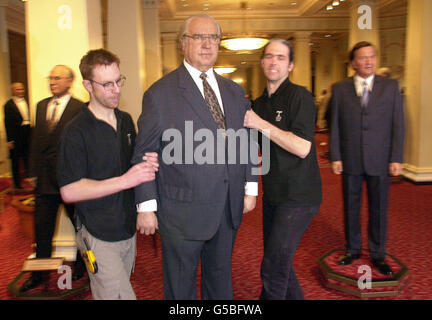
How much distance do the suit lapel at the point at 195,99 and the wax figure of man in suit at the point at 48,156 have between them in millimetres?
1562

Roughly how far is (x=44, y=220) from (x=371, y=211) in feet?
8.87

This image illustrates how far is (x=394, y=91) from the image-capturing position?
3.22 metres

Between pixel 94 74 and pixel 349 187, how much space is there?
238 centimetres

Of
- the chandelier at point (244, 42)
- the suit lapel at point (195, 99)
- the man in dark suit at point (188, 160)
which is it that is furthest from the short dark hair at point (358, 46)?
the chandelier at point (244, 42)

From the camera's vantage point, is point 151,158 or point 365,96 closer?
point 151,158

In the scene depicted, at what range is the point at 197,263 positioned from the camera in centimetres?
205

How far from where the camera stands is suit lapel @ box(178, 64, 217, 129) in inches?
75.1

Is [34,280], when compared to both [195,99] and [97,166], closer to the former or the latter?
[97,166]

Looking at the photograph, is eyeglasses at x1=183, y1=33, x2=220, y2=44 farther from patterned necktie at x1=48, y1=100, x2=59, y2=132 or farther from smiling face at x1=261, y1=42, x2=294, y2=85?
patterned necktie at x1=48, y1=100, x2=59, y2=132

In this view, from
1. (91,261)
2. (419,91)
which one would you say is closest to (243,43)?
(419,91)

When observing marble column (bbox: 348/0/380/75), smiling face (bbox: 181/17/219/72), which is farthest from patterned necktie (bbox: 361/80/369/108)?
marble column (bbox: 348/0/380/75)

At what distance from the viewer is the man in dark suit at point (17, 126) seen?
673 centimetres

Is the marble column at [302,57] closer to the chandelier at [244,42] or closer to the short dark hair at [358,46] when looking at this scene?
the chandelier at [244,42]
